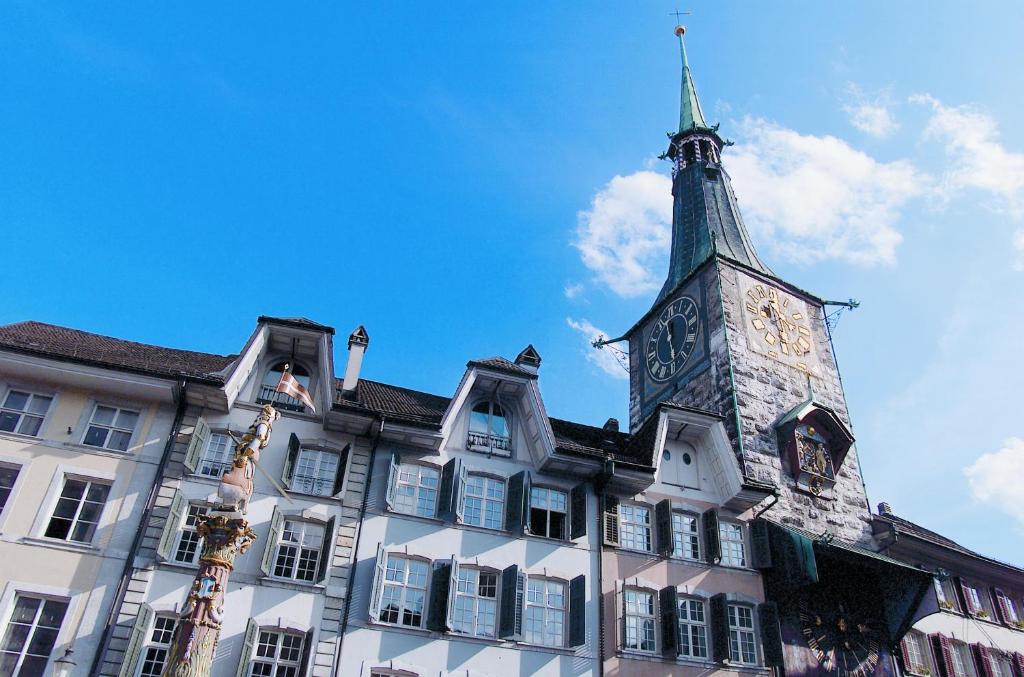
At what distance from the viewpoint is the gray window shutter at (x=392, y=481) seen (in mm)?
23000

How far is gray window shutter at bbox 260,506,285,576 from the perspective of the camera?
2083cm

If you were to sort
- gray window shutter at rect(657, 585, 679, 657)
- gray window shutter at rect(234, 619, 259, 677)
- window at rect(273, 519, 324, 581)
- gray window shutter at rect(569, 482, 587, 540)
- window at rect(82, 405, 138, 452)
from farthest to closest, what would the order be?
gray window shutter at rect(569, 482, 587, 540)
gray window shutter at rect(657, 585, 679, 657)
window at rect(82, 405, 138, 452)
window at rect(273, 519, 324, 581)
gray window shutter at rect(234, 619, 259, 677)

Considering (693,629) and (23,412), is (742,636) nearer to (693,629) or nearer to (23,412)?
(693,629)

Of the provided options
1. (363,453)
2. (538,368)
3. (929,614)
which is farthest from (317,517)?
(929,614)

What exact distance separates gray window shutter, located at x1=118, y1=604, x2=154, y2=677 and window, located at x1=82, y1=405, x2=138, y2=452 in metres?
4.89

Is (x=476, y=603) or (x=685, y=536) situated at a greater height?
(x=685, y=536)

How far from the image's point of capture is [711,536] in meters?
25.9

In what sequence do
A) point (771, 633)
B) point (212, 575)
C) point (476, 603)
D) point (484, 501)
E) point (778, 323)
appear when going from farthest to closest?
point (778, 323) → point (771, 633) → point (484, 501) → point (476, 603) → point (212, 575)

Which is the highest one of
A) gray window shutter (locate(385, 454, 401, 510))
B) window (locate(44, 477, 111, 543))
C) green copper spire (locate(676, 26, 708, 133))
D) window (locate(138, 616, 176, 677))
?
green copper spire (locate(676, 26, 708, 133))

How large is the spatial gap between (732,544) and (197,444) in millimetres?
16914

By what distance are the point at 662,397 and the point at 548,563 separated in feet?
52.0

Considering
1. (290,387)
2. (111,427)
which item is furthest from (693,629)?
(111,427)

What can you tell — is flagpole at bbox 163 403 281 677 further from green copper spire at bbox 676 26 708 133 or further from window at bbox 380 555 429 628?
green copper spire at bbox 676 26 708 133

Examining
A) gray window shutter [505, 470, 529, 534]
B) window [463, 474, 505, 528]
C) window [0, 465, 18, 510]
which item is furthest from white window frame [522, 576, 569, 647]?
window [0, 465, 18, 510]
